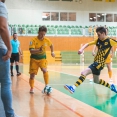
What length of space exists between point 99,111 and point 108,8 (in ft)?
122

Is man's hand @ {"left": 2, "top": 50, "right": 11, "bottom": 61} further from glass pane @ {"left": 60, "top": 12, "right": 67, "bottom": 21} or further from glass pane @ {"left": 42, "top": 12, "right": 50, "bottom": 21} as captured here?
glass pane @ {"left": 60, "top": 12, "right": 67, "bottom": 21}

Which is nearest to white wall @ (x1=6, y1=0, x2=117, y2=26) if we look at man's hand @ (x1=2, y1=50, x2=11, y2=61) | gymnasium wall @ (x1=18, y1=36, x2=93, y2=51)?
gymnasium wall @ (x1=18, y1=36, x2=93, y2=51)

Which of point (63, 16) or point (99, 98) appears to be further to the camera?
point (63, 16)

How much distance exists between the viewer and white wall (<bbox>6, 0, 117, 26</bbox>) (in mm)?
40469

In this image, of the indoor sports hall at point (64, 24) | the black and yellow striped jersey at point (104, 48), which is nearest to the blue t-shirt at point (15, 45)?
the indoor sports hall at point (64, 24)

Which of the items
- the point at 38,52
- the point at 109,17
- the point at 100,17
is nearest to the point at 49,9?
the point at 100,17

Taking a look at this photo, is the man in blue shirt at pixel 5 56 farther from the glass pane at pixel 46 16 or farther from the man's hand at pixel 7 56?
the glass pane at pixel 46 16

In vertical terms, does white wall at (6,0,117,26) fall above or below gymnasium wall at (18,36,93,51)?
above

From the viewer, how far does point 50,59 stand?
31.7 metres

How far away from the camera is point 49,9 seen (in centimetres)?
4159

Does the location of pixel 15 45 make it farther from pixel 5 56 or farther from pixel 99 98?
pixel 5 56

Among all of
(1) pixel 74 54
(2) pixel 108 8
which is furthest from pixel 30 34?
(2) pixel 108 8

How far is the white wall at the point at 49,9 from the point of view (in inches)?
1593

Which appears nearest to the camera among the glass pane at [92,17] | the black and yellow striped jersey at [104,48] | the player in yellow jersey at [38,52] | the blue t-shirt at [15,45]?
the black and yellow striped jersey at [104,48]
